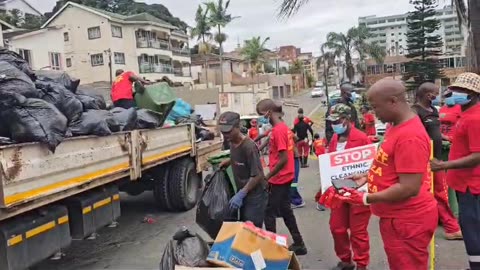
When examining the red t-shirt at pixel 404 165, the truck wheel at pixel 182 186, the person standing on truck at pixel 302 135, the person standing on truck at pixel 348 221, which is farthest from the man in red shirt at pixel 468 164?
the person standing on truck at pixel 302 135

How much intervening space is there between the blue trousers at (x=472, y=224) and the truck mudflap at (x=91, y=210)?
339 cm

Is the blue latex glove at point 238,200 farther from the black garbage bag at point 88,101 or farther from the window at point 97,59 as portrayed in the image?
the window at point 97,59

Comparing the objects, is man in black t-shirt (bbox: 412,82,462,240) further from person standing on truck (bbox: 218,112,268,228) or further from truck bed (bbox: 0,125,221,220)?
→ truck bed (bbox: 0,125,221,220)

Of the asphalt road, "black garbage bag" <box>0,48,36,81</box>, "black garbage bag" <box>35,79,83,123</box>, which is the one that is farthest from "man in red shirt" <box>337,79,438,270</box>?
"black garbage bag" <box>0,48,36,81</box>

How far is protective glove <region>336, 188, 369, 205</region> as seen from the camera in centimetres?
299

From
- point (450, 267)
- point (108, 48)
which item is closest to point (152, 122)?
point (450, 267)

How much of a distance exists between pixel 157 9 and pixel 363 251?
71.9 meters

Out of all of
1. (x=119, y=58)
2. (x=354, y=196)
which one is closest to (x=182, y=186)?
(x=354, y=196)

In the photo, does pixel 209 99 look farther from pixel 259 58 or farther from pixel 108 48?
pixel 259 58

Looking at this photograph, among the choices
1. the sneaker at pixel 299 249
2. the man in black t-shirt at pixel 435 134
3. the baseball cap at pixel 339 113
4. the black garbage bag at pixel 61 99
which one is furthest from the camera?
the man in black t-shirt at pixel 435 134

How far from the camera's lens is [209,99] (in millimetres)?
32062

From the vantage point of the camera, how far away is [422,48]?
129 feet

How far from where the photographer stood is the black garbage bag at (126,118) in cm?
618

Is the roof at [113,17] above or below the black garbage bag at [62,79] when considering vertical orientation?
above
